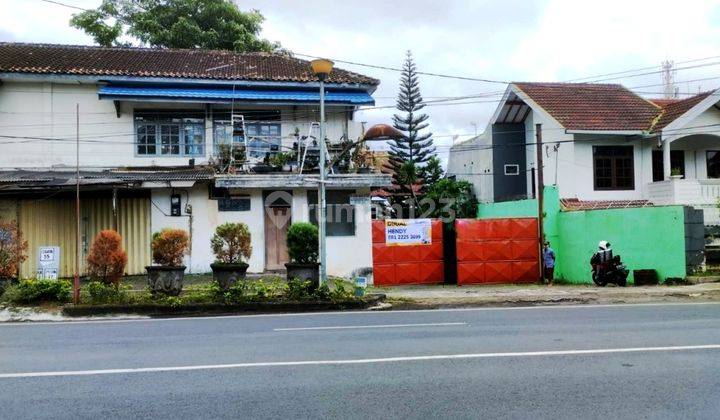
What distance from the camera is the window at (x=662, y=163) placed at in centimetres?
2631

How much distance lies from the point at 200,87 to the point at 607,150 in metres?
16.5

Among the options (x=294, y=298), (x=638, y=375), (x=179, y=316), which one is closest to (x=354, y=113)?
(x=294, y=298)

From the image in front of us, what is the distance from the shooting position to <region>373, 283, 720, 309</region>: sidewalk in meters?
15.0

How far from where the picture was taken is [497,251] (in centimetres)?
2091

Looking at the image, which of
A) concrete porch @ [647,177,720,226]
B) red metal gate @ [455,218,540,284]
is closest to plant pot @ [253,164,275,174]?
red metal gate @ [455,218,540,284]

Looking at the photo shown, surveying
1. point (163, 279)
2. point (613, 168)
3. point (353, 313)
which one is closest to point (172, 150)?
point (163, 279)

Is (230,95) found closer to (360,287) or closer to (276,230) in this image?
(276,230)

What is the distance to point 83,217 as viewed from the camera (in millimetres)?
19188

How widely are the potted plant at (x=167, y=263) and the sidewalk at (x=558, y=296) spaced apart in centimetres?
507

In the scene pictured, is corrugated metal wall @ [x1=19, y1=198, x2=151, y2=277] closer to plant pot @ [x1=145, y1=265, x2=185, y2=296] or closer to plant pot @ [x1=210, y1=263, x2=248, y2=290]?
plant pot @ [x1=145, y1=265, x2=185, y2=296]

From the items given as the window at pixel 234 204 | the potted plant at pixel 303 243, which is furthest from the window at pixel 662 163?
the window at pixel 234 204

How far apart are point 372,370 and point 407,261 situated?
13.7 meters

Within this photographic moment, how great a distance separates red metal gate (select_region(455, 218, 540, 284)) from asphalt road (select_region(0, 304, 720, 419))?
30.3 feet

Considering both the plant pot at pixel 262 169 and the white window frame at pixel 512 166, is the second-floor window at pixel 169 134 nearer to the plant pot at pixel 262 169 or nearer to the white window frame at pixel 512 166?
the plant pot at pixel 262 169
